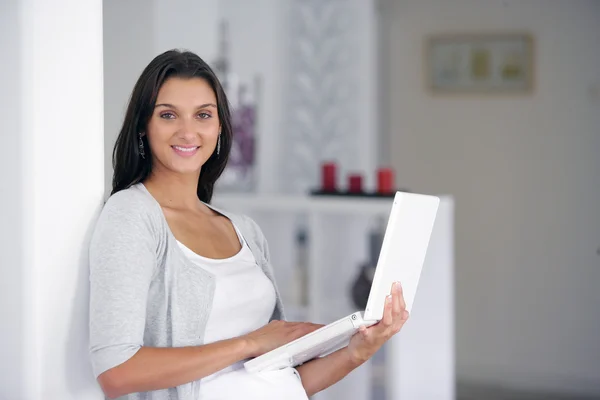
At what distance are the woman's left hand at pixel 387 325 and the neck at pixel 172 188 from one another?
1.52 ft

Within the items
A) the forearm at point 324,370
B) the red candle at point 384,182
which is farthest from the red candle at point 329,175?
the forearm at point 324,370

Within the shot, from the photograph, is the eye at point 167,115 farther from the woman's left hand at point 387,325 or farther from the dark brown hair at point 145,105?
the woman's left hand at point 387,325

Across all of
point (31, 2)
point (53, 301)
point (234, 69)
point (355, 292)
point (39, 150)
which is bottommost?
point (355, 292)

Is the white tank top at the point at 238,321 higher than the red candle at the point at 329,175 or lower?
lower

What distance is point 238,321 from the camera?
5.04 ft

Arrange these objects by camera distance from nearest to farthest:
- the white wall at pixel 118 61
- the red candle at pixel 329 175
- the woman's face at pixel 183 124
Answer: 1. the woman's face at pixel 183 124
2. the white wall at pixel 118 61
3. the red candle at pixel 329 175

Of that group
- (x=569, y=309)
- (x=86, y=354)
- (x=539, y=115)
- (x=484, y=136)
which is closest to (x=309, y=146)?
(x=484, y=136)

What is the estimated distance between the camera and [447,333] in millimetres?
2994

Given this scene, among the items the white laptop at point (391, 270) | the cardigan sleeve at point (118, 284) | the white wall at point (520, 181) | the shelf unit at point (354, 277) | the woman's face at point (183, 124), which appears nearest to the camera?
the cardigan sleeve at point (118, 284)

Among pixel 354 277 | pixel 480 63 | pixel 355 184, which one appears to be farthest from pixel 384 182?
pixel 480 63

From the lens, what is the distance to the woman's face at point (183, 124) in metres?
1.50

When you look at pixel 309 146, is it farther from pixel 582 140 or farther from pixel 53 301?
pixel 53 301

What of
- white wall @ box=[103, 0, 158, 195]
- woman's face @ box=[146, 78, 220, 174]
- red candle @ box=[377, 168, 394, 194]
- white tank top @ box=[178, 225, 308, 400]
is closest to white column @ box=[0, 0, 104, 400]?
woman's face @ box=[146, 78, 220, 174]

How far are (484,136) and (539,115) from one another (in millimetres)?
329
